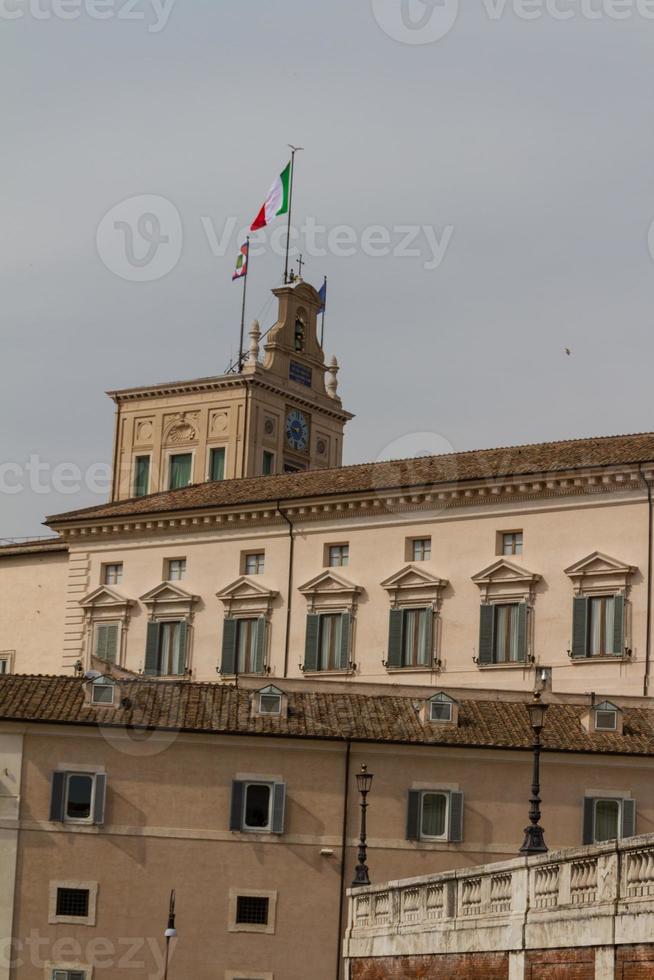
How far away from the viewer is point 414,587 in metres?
65.9

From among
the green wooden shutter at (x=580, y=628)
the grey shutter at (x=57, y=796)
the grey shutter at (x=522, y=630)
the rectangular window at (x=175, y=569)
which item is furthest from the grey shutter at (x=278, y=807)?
the rectangular window at (x=175, y=569)

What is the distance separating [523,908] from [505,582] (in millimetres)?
32214

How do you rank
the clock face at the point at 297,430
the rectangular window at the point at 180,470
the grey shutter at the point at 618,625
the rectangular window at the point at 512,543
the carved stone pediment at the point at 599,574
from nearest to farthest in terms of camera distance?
the grey shutter at the point at 618,625 → the carved stone pediment at the point at 599,574 → the rectangular window at the point at 512,543 → the rectangular window at the point at 180,470 → the clock face at the point at 297,430

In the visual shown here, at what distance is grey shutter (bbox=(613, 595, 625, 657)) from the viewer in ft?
200

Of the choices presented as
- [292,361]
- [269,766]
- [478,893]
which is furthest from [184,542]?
[478,893]

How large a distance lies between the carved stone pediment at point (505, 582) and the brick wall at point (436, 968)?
23.6m

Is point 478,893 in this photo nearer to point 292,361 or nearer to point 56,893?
point 56,893

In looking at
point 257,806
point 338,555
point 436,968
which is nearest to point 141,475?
point 338,555

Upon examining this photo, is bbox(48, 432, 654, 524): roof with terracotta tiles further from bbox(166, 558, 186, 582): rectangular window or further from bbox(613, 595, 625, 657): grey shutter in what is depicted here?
bbox(613, 595, 625, 657): grey shutter

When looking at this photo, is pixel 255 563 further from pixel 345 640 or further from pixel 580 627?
pixel 580 627

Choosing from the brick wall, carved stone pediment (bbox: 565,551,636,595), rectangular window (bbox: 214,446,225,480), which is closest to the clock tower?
rectangular window (bbox: 214,446,225,480)

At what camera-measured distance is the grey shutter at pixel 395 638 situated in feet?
216

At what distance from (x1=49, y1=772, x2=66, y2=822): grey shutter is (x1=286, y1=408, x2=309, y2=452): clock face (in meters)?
Result: 45.6

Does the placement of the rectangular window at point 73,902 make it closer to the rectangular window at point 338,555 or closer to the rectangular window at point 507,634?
the rectangular window at point 507,634
